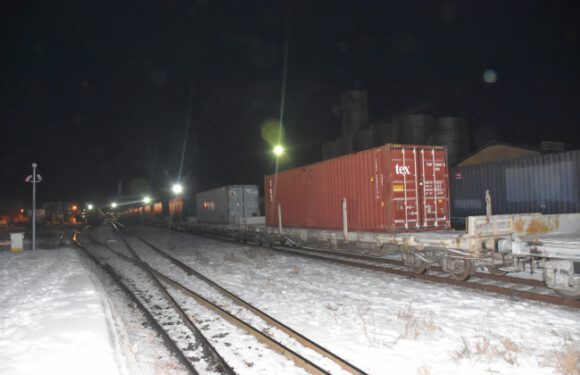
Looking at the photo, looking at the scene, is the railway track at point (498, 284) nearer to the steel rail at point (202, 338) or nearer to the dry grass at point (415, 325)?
the dry grass at point (415, 325)

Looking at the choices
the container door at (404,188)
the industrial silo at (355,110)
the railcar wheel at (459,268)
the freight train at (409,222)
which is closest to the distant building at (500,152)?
the freight train at (409,222)

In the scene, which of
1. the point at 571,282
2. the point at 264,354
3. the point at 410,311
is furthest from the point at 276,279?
the point at 571,282

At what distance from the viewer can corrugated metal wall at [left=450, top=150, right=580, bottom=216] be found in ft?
57.2

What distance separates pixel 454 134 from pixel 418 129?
4.63 metres

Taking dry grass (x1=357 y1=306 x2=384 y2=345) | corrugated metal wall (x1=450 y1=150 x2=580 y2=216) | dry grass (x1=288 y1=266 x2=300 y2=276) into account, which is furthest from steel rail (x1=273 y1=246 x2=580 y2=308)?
corrugated metal wall (x1=450 y1=150 x2=580 y2=216)

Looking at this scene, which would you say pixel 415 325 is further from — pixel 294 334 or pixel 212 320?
pixel 212 320

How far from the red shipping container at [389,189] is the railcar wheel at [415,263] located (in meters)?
0.83

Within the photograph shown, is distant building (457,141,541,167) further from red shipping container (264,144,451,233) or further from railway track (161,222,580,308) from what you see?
railway track (161,222,580,308)

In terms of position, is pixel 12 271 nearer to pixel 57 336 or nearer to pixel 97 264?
pixel 97 264

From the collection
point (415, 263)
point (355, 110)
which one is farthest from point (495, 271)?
point (355, 110)

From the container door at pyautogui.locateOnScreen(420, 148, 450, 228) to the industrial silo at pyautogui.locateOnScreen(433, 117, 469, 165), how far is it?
41.7 m

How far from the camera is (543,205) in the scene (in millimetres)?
18438

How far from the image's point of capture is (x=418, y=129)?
53.4m

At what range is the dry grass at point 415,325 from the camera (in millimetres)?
6910
